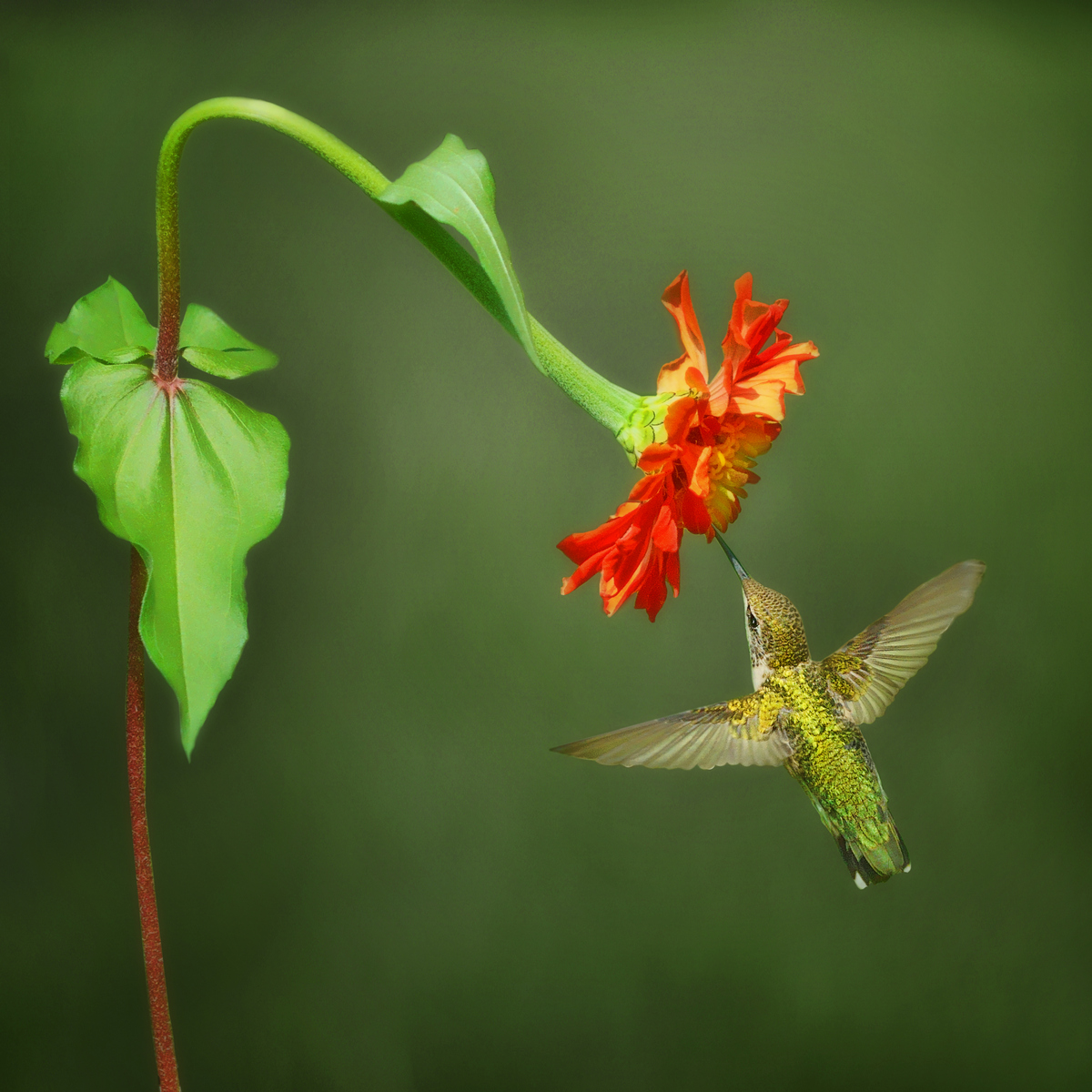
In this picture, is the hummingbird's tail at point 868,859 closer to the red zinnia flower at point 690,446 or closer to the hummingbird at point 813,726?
the hummingbird at point 813,726

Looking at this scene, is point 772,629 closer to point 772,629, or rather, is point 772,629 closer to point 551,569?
point 772,629

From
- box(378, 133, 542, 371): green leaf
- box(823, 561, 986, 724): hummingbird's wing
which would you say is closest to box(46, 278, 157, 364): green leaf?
box(378, 133, 542, 371): green leaf

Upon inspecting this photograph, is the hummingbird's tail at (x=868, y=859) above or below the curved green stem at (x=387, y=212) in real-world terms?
below

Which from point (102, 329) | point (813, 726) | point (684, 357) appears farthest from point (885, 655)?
point (102, 329)

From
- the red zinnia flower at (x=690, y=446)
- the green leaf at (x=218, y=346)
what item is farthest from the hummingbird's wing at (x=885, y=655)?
the green leaf at (x=218, y=346)

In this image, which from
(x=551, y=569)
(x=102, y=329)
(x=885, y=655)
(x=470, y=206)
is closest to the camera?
(x=470, y=206)
